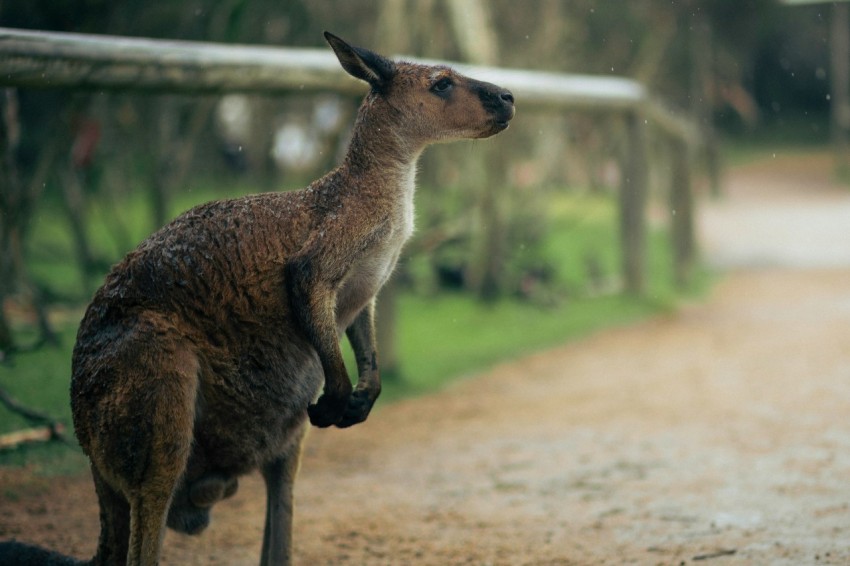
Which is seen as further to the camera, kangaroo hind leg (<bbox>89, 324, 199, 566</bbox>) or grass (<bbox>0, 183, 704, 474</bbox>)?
grass (<bbox>0, 183, 704, 474</bbox>)

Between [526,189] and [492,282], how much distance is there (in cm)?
182

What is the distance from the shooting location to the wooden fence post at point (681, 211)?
9.97 meters

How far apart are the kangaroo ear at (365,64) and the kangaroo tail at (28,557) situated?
1.40 m

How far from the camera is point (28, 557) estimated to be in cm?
273

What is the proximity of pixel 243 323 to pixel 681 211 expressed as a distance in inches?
324

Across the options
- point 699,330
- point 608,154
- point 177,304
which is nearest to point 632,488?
point 177,304

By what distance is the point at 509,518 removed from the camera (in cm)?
363

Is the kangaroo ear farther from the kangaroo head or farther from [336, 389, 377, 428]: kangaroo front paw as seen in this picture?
[336, 389, 377, 428]: kangaroo front paw

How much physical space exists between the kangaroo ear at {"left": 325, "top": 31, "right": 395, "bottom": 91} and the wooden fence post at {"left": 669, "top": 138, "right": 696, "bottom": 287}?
7508mm

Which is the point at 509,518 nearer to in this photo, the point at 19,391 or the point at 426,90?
the point at 426,90

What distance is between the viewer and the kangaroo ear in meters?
2.61

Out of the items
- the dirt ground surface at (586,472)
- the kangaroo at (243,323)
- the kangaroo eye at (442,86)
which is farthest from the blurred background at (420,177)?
the kangaroo eye at (442,86)

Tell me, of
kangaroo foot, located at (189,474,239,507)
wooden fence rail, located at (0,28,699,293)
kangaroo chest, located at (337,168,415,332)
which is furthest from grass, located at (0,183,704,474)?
kangaroo chest, located at (337,168,415,332)

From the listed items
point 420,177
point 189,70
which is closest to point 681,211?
point 420,177
